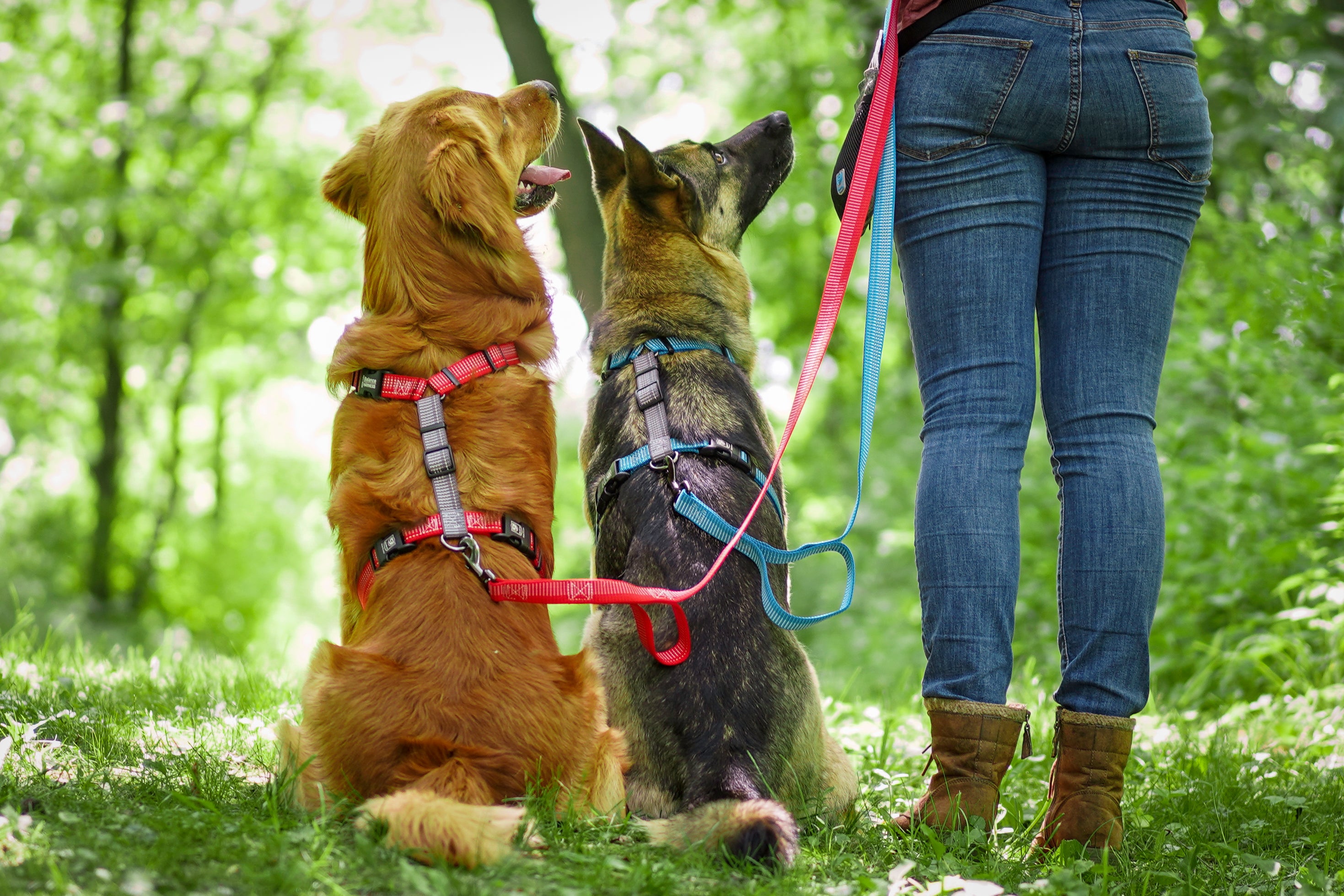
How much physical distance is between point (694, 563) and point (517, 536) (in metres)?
0.50

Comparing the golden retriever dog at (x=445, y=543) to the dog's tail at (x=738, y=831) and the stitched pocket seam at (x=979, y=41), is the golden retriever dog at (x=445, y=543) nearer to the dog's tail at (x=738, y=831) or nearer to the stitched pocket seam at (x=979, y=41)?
the dog's tail at (x=738, y=831)

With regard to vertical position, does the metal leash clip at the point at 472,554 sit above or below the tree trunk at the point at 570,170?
below

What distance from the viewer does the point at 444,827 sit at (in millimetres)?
1956

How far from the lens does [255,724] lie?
3.27 meters

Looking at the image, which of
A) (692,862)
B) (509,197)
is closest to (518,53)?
A: (509,197)

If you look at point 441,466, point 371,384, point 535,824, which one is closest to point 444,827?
point 535,824

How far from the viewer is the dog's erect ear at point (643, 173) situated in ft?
11.5

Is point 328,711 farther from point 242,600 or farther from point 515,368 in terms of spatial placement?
point 242,600

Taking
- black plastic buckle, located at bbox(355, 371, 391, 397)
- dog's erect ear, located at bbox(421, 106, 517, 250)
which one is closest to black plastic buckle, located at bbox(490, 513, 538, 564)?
black plastic buckle, located at bbox(355, 371, 391, 397)

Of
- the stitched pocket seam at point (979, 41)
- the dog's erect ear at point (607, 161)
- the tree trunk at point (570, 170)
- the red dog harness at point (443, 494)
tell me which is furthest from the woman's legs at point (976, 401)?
the tree trunk at point (570, 170)

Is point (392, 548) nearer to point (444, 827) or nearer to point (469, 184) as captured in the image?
point (444, 827)

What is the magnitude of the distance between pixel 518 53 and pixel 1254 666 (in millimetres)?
5032

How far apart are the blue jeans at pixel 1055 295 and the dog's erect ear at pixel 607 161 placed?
63.4 inches

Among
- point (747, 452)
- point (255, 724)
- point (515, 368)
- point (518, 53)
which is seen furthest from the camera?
point (518, 53)
